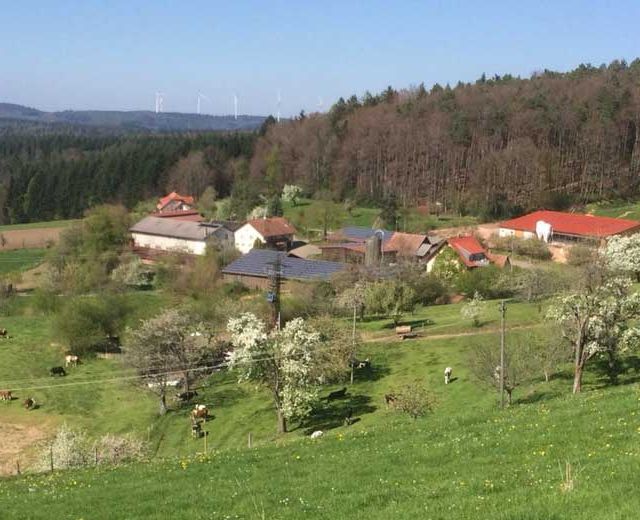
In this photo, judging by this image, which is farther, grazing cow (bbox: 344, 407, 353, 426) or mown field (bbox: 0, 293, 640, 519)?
grazing cow (bbox: 344, 407, 353, 426)

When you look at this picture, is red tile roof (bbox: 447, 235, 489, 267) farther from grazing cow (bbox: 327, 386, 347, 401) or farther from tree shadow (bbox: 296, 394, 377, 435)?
tree shadow (bbox: 296, 394, 377, 435)

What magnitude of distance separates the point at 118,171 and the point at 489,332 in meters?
Answer: 106

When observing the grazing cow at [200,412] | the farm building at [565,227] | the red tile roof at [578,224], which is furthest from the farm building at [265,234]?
the grazing cow at [200,412]

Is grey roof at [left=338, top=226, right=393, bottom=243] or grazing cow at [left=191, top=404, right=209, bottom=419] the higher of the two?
grey roof at [left=338, top=226, right=393, bottom=243]

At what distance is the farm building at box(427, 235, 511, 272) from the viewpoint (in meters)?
65.5

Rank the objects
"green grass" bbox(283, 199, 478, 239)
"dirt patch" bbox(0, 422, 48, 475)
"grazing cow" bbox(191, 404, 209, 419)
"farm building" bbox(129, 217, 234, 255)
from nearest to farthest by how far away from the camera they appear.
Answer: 1. "dirt patch" bbox(0, 422, 48, 475)
2. "grazing cow" bbox(191, 404, 209, 419)
3. "farm building" bbox(129, 217, 234, 255)
4. "green grass" bbox(283, 199, 478, 239)

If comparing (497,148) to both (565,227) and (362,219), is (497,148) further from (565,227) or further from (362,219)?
(565,227)

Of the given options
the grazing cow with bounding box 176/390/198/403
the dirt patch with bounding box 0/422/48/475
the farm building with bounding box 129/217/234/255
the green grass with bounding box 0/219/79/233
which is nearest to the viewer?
the dirt patch with bounding box 0/422/48/475

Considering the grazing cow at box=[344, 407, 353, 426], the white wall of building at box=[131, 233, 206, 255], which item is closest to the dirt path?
the grazing cow at box=[344, 407, 353, 426]

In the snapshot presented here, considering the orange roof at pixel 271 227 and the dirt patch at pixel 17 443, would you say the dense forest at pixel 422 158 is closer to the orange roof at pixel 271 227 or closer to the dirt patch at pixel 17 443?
the orange roof at pixel 271 227

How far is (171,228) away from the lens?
294 ft

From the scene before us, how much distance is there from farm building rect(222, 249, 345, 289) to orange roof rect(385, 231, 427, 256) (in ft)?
26.1

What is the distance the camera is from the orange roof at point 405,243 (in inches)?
2808

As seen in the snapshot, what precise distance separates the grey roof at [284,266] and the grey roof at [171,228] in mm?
15387
